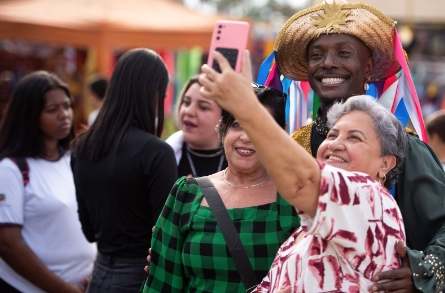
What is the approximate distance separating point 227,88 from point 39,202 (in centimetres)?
237

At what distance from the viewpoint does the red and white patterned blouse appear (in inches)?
72.0

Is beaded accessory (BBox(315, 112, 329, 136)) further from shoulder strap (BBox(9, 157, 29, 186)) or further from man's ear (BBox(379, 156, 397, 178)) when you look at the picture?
shoulder strap (BBox(9, 157, 29, 186))

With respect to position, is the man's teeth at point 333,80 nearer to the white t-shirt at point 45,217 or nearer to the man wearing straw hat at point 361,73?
the man wearing straw hat at point 361,73

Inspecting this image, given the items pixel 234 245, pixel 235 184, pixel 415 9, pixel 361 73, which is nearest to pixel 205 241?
pixel 234 245

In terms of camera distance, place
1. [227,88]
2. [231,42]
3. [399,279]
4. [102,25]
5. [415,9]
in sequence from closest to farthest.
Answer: [227,88]
[231,42]
[399,279]
[102,25]
[415,9]

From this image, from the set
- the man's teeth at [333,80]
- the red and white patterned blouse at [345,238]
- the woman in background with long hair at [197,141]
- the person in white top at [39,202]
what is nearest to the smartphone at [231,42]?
the red and white patterned blouse at [345,238]

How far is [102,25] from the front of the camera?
820 centimetres

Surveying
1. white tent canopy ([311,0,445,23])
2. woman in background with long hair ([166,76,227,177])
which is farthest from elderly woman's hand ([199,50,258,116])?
white tent canopy ([311,0,445,23])

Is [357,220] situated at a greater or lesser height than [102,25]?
lesser

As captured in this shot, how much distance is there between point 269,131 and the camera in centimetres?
173

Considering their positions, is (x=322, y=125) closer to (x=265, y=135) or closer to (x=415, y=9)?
(x=265, y=135)

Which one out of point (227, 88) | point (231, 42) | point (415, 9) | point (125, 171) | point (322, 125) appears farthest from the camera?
point (415, 9)

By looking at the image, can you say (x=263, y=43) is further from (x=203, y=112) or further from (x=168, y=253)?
(x=168, y=253)

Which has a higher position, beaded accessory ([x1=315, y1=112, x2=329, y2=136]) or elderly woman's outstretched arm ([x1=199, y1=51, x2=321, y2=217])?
elderly woman's outstretched arm ([x1=199, y1=51, x2=321, y2=217])
